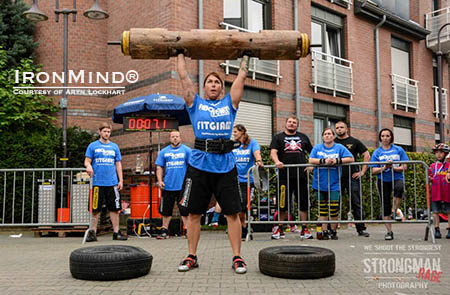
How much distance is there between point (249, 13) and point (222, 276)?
36.2 feet

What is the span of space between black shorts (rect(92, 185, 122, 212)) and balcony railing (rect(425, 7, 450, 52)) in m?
17.8

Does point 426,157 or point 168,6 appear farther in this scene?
point 426,157

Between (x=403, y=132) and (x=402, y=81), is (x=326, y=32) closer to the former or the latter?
(x=402, y=81)

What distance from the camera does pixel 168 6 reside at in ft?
39.1

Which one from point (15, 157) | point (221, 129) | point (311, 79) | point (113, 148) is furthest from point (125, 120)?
point (311, 79)

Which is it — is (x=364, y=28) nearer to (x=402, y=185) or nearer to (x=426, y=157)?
(x=426, y=157)

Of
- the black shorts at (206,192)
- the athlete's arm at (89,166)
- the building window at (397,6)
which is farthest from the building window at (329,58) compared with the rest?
the black shorts at (206,192)

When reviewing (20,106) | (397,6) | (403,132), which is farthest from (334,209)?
(397,6)

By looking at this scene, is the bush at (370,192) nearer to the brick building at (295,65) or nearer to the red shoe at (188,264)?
the brick building at (295,65)

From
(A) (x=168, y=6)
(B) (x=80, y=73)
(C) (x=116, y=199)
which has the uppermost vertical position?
(A) (x=168, y=6)

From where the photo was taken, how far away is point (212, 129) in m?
4.80

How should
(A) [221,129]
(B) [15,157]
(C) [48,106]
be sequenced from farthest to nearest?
(C) [48,106] < (B) [15,157] < (A) [221,129]

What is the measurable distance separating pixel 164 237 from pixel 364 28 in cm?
1285

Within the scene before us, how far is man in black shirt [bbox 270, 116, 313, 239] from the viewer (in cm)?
812
